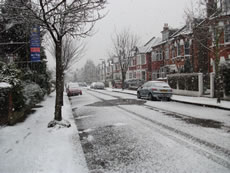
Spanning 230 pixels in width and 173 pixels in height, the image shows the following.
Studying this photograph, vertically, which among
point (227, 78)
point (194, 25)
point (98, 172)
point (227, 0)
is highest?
point (227, 0)

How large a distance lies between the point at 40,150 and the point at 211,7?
14103 mm

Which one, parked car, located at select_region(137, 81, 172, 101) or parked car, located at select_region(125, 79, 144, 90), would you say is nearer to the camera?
parked car, located at select_region(137, 81, 172, 101)

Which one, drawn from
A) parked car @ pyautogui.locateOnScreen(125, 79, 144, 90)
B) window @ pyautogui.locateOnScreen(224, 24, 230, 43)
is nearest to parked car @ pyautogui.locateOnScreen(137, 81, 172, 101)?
window @ pyautogui.locateOnScreen(224, 24, 230, 43)

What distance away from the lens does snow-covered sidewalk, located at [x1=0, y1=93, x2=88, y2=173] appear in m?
4.14

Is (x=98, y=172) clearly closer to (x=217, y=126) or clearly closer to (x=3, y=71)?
(x=217, y=126)

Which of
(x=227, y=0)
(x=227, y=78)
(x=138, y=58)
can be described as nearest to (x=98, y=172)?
(x=227, y=78)

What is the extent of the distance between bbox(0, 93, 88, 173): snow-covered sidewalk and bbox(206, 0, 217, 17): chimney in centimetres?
1222

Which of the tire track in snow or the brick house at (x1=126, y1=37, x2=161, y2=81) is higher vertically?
the brick house at (x1=126, y1=37, x2=161, y2=81)

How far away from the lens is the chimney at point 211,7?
13924 mm

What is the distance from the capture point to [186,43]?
30.2m

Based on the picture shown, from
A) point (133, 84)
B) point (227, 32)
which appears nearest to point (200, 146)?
point (227, 32)

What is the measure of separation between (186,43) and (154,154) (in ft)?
92.4

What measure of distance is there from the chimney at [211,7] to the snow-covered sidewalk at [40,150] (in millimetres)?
12223

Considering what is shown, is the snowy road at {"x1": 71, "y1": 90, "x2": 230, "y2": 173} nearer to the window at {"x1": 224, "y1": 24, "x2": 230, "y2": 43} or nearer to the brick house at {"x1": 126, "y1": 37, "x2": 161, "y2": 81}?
the window at {"x1": 224, "y1": 24, "x2": 230, "y2": 43}
